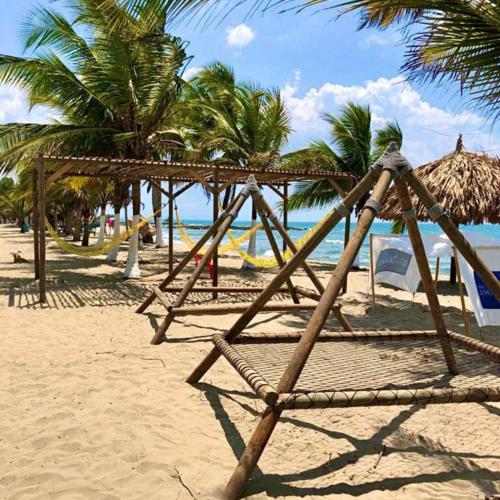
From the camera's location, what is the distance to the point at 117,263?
13.5 meters

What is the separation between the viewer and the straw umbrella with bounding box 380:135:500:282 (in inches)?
350

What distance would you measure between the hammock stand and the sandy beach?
0.90 feet

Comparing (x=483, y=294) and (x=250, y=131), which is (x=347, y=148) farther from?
(x=483, y=294)

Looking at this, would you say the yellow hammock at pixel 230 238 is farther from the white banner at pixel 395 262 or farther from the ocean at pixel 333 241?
the white banner at pixel 395 262

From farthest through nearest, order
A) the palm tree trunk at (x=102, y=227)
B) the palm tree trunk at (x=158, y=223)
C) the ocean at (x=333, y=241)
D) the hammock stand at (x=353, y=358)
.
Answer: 1. the ocean at (x=333, y=241)
2. the palm tree trunk at (x=158, y=223)
3. the palm tree trunk at (x=102, y=227)
4. the hammock stand at (x=353, y=358)

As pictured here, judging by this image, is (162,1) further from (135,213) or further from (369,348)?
(135,213)

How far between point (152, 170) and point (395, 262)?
4.54m

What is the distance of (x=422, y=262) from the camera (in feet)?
11.0

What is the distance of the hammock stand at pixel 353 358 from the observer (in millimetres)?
2326

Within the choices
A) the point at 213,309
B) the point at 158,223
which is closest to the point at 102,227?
the point at 158,223

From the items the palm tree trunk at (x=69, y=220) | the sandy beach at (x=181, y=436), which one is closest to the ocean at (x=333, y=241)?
the palm tree trunk at (x=69, y=220)

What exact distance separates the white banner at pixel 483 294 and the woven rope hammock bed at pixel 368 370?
941 millimetres

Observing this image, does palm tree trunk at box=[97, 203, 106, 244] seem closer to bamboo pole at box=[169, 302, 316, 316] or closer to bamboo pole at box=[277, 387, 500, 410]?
bamboo pole at box=[169, 302, 316, 316]

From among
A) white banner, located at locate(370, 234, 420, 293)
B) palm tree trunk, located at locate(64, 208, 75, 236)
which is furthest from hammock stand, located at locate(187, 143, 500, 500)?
palm tree trunk, located at locate(64, 208, 75, 236)
